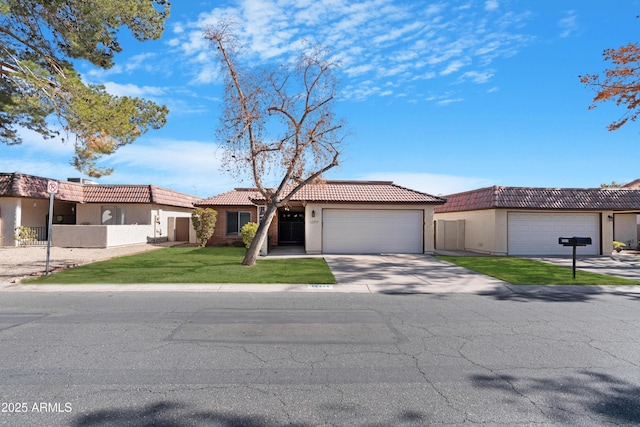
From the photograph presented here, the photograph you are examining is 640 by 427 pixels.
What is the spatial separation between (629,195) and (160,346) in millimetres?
25785

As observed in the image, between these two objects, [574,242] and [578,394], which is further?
[574,242]

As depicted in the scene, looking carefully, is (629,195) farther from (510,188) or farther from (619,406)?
(619,406)

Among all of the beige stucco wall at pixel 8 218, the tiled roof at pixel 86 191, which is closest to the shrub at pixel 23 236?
the beige stucco wall at pixel 8 218

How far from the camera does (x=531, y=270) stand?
14.4 m

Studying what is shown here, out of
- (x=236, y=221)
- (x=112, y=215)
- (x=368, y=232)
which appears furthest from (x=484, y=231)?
(x=112, y=215)

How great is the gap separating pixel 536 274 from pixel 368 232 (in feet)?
29.9

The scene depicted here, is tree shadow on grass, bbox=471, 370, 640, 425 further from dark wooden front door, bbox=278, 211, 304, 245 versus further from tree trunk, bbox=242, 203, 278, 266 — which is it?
dark wooden front door, bbox=278, 211, 304, 245

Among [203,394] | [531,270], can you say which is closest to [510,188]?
[531,270]

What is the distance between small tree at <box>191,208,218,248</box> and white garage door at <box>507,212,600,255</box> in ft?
56.5

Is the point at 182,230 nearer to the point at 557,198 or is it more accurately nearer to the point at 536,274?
the point at 536,274

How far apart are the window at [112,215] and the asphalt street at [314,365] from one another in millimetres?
19220

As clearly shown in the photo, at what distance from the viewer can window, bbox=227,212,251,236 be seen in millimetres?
25281

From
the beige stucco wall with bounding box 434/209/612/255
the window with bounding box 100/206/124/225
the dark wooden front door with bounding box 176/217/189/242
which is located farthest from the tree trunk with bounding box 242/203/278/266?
the dark wooden front door with bounding box 176/217/189/242

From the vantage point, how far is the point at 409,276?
12844mm
